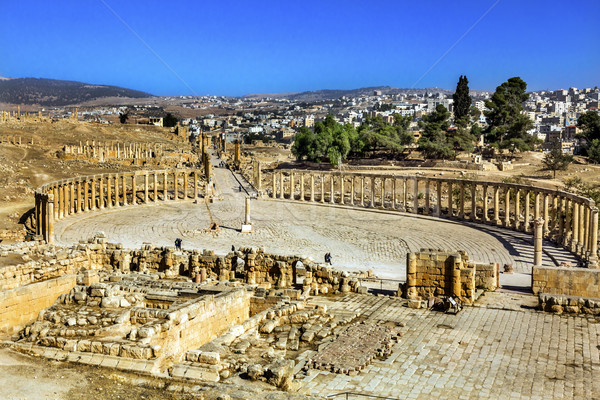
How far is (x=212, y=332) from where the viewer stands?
50.6ft

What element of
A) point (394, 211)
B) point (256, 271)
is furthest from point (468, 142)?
point (256, 271)

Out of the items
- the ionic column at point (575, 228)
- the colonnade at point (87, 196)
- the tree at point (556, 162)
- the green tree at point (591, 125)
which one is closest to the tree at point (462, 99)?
the green tree at point (591, 125)

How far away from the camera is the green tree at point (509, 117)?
75.1 metres

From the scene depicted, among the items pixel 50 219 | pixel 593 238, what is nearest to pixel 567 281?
Answer: pixel 593 238

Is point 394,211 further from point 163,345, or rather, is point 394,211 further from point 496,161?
point 163,345

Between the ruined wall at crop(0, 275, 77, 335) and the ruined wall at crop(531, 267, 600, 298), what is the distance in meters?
15.2

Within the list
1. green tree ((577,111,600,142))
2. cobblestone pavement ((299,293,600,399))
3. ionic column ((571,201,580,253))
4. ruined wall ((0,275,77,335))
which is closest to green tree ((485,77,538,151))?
green tree ((577,111,600,142))

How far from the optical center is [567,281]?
2044cm

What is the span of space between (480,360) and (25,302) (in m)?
11.1

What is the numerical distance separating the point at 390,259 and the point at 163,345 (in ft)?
63.2

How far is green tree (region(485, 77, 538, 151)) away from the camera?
246ft

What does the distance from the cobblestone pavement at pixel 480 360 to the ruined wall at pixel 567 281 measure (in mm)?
2414

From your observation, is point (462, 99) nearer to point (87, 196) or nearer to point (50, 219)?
point (87, 196)

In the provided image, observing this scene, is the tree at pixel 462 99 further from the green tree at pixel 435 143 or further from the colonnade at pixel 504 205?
the colonnade at pixel 504 205
